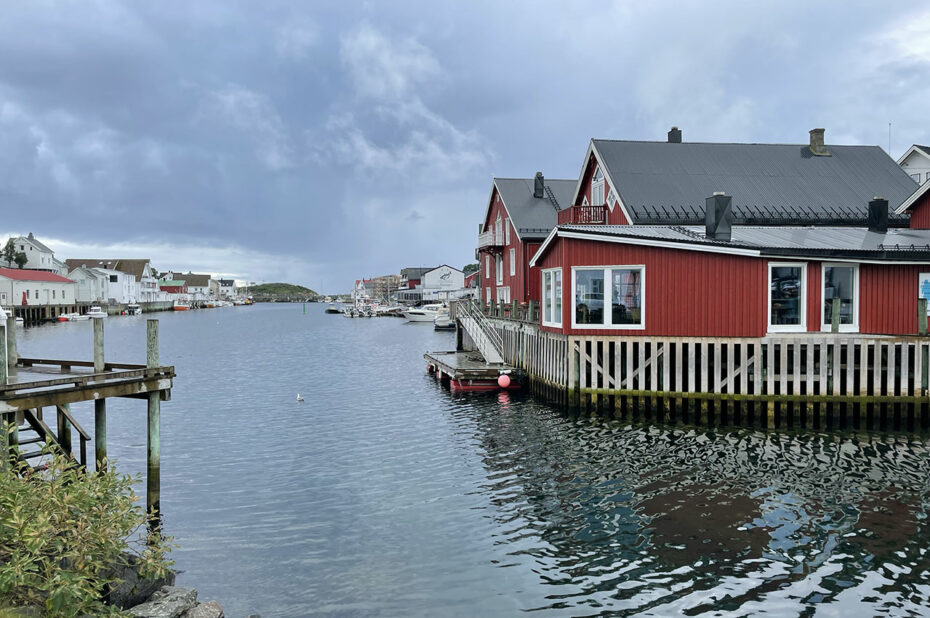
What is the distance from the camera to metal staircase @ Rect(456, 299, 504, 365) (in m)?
36.9

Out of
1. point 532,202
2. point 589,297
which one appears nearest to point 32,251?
point 532,202

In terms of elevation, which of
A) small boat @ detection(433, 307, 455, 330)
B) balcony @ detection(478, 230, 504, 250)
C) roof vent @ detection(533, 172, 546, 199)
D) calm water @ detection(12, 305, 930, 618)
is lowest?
calm water @ detection(12, 305, 930, 618)

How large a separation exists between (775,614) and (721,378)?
1523 cm

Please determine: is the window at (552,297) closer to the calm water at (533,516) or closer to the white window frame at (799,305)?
the calm water at (533,516)

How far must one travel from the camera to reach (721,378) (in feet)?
81.6

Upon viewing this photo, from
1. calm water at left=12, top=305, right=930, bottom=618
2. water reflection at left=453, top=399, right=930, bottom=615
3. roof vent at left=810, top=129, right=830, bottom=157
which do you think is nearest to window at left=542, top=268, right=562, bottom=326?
calm water at left=12, top=305, right=930, bottom=618

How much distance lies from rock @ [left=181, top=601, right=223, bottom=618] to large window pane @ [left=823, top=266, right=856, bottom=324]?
2201 centimetres

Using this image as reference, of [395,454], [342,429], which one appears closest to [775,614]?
[395,454]

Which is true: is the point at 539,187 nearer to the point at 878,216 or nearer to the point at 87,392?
the point at 878,216

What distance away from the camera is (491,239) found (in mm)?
48562

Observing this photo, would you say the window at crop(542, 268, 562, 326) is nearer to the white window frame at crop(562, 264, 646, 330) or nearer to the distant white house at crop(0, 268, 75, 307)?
the white window frame at crop(562, 264, 646, 330)

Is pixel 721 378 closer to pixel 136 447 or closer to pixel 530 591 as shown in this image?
pixel 530 591

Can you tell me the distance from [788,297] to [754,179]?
53.2ft

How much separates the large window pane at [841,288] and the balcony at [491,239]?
25.3 metres
